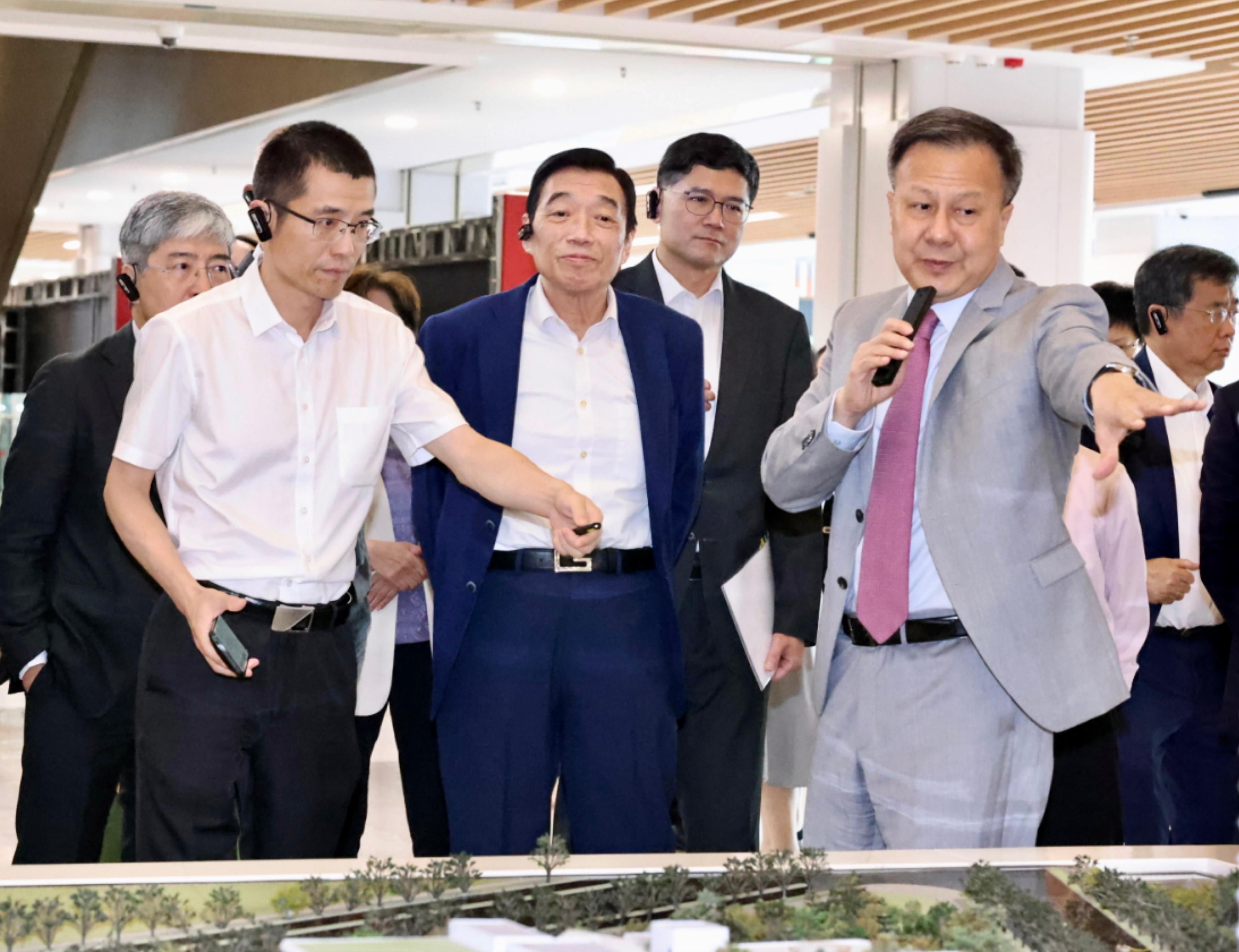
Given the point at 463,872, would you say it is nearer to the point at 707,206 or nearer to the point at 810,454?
the point at 810,454

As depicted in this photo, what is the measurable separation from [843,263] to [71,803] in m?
5.39

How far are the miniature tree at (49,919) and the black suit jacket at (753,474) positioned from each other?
1909 millimetres

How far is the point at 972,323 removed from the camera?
2.48 metres

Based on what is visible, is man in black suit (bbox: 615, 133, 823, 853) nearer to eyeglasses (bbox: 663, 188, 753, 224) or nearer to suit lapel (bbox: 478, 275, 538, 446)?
eyeglasses (bbox: 663, 188, 753, 224)

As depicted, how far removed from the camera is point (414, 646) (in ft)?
12.7

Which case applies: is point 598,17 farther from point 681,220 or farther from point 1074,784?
point 1074,784

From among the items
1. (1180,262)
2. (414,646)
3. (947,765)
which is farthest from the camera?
(1180,262)

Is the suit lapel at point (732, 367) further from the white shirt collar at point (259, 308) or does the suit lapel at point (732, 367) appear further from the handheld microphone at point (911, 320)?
the handheld microphone at point (911, 320)

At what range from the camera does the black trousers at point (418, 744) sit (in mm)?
3842

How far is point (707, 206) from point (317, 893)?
7.59ft

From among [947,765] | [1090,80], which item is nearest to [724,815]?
[947,765]

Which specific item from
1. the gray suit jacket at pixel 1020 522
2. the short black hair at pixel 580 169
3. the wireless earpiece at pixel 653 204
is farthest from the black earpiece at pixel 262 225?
the wireless earpiece at pixel 653 204

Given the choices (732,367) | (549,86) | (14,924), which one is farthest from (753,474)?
(549,86)

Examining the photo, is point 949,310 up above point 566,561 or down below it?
Result: above
